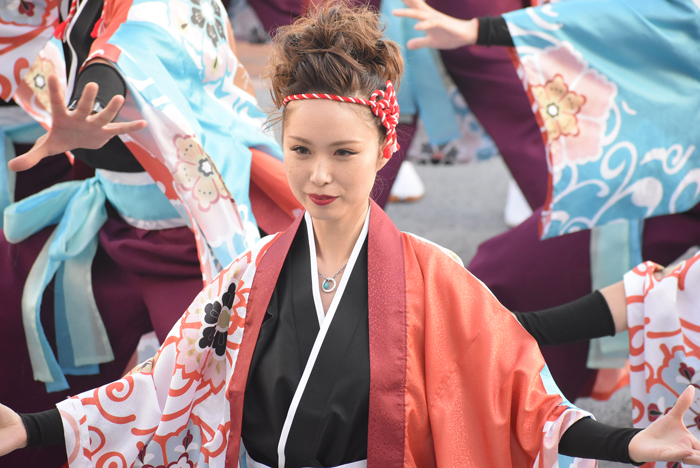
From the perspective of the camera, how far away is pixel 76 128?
111 centimetres

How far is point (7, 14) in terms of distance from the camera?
5.02 ft

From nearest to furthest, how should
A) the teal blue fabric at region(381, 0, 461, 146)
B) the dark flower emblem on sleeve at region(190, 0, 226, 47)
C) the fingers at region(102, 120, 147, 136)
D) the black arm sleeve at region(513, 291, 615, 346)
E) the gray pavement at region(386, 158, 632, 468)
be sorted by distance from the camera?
the fingers at region(102, 120, 147, 136), the black arm sleeve at region(513, 291, 615, 346), the dark flower emblem on sleeve at region(190, 0, 226, 47), the teal blue fabric at region(381, 0, 461, 146), the gray pavement at region(386, 158, 632, 468)

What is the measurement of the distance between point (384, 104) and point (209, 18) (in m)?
0.68

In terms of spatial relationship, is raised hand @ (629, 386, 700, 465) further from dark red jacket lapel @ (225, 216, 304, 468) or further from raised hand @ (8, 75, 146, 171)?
raised hand @ (8, 75, 146, 171)

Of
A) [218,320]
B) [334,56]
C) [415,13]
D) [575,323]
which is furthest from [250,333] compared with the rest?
[415,13]

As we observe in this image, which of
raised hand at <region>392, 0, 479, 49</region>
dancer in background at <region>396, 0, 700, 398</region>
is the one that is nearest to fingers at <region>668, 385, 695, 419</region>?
dancer in background at <region>396, 0, 700, 398</region>

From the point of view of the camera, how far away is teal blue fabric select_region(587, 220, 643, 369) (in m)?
1.59

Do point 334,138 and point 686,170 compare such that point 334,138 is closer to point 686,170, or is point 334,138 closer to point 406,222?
point 686,170

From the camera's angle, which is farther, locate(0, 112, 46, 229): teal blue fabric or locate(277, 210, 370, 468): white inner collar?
locate(0, 112, 46, 229): teal blue fabric

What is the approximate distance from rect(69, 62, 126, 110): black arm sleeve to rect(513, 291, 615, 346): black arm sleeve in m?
0.83

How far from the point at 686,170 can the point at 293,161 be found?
1036mm

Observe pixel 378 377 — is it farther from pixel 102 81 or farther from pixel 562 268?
pixel 562 268

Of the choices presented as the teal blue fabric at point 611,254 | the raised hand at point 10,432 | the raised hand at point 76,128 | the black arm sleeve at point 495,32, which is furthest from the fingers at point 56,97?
the teal blue fabric at point 611,254

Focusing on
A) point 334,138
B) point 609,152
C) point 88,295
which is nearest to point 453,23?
point 609,152
